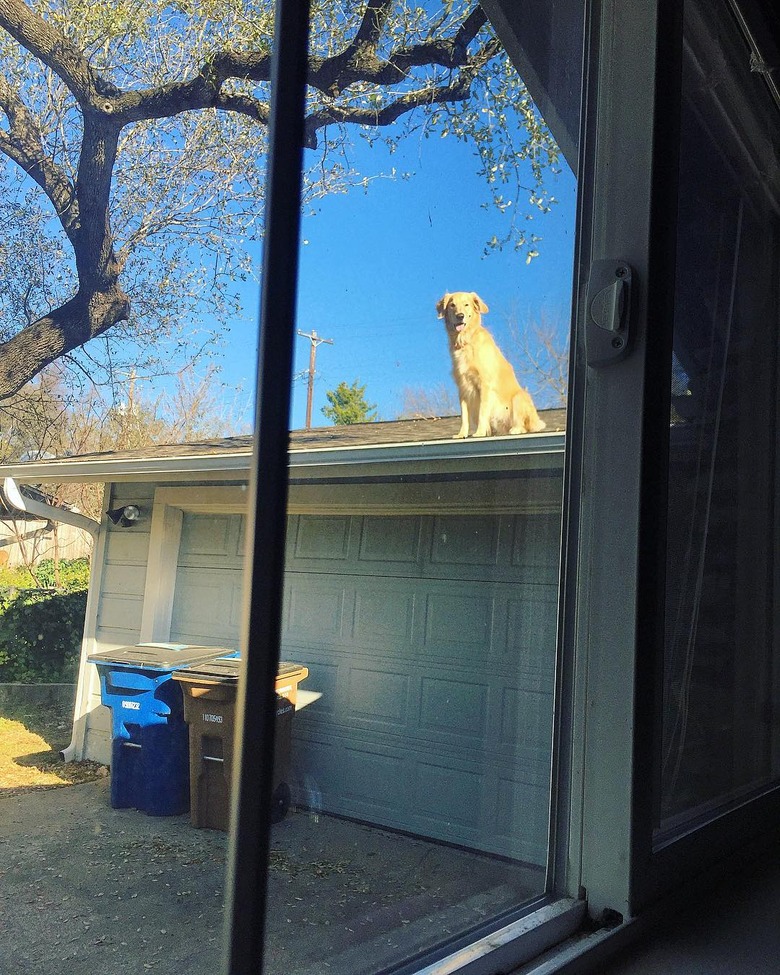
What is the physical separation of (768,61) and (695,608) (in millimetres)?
1159

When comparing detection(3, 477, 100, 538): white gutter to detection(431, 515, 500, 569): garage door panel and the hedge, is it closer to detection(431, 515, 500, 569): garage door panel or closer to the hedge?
the hedge

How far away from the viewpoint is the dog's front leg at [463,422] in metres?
1.27

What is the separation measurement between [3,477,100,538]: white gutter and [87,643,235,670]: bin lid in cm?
17

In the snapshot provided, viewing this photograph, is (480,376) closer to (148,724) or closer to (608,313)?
(608,313)

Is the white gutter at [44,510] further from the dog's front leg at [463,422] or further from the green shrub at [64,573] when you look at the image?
the dog's front leg at [463,422]

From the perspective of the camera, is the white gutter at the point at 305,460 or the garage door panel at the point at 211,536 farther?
the garage door panel at the point at 211,536

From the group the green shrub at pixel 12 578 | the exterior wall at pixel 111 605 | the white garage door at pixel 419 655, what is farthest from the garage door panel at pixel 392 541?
the green shrub at pixel 12 578

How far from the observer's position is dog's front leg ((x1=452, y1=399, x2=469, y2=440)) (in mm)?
1273

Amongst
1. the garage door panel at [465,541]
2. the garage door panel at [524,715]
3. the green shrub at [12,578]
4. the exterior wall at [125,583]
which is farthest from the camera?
the garage door panel at [465,541]

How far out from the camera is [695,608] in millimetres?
1348

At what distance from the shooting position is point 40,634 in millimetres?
827

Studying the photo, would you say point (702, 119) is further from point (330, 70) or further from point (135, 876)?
point (135, 876)

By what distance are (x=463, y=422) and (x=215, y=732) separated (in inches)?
26.0

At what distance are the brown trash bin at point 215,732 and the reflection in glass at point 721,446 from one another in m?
0.56
